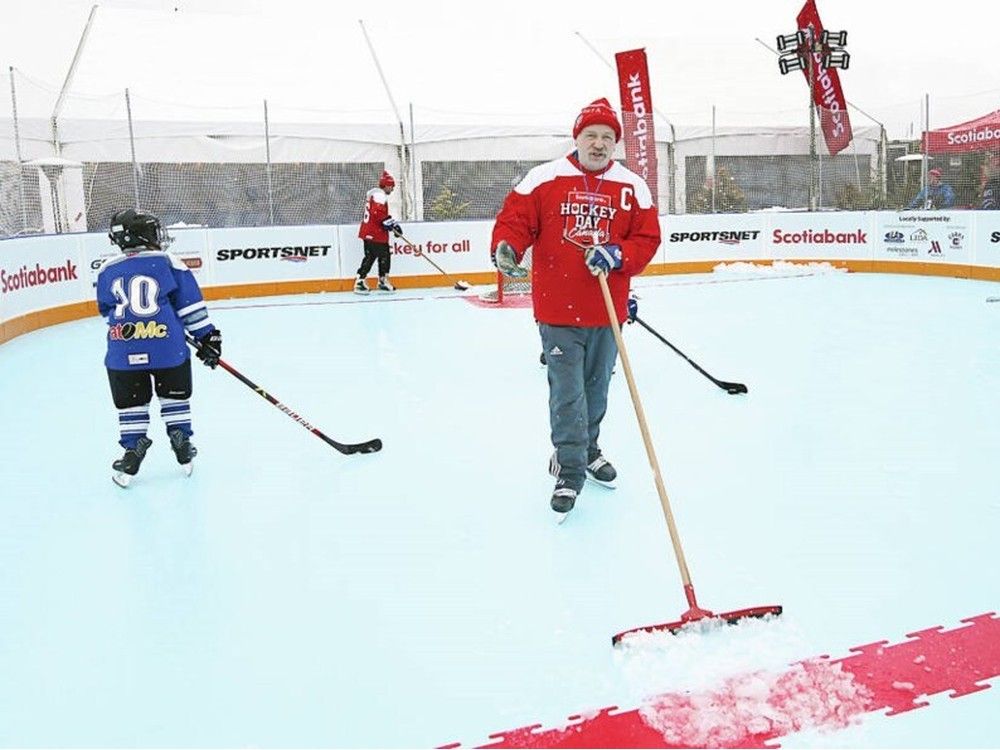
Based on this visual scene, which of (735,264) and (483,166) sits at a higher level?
(483,166)

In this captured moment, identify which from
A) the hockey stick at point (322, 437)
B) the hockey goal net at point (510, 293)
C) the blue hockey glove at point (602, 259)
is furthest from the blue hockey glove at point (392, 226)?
the blue hockey glove at point (602, 259)

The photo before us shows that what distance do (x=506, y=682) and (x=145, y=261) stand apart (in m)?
2.23

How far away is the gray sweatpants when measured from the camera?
3.10m

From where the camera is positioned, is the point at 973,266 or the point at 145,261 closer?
the point at 145,261

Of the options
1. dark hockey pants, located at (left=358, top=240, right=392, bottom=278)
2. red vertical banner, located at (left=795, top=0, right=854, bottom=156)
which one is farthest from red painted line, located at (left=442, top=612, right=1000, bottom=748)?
red vertical banner, located at (left=795, top=0, right=854, bottom=156)

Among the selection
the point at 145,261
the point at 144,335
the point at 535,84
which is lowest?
the point at 144,335

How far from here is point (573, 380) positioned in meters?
3.10

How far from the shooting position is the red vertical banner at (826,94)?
515 inches

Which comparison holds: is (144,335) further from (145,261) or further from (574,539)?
(574,539)

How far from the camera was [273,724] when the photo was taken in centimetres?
195

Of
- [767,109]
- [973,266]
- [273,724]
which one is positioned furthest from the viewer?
[767,109]

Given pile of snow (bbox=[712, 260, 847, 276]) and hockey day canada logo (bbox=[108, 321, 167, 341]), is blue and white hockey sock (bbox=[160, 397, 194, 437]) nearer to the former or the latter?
hockey day canada logo (bbox=[108, 321, 167, 341])

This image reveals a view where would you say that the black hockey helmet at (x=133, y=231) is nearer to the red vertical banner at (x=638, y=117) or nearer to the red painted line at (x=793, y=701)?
the red painted line at (x=793, y=701)

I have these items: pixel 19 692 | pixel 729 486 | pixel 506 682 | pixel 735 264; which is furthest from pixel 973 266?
pixel 19 692
